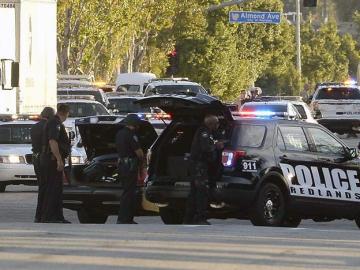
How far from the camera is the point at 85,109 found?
33.8 meters

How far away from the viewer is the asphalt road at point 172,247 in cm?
1227

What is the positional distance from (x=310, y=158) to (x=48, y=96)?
1120cm

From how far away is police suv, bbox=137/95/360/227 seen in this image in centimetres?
1662

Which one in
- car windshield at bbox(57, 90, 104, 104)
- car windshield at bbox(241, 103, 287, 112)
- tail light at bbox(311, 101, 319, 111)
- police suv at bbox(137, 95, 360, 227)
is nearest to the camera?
police suv at bbox(137, 95, 360, 227)

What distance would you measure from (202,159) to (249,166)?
0.63 m

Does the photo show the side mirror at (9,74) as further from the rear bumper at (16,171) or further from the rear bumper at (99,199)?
the rear bumper at (99,199)

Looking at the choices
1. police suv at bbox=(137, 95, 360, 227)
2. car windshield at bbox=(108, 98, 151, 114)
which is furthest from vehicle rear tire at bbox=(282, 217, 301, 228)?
car windshield at bbox=(108, 98, 151, 114)

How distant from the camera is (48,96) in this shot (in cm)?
2747

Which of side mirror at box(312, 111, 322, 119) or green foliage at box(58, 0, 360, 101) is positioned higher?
green foliage at box(58, 0, 360, 101)

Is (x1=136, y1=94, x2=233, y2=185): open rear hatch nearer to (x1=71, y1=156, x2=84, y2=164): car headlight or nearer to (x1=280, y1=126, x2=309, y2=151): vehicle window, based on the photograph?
(x1=280, y1=126, x2=309, y2=151): vehicle window

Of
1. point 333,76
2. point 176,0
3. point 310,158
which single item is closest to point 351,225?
point 310,158

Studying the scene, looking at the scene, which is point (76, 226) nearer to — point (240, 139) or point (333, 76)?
point (240, 139)

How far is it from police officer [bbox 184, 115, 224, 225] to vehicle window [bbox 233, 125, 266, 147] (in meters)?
0.25

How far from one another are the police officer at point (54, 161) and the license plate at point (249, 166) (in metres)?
2.61
